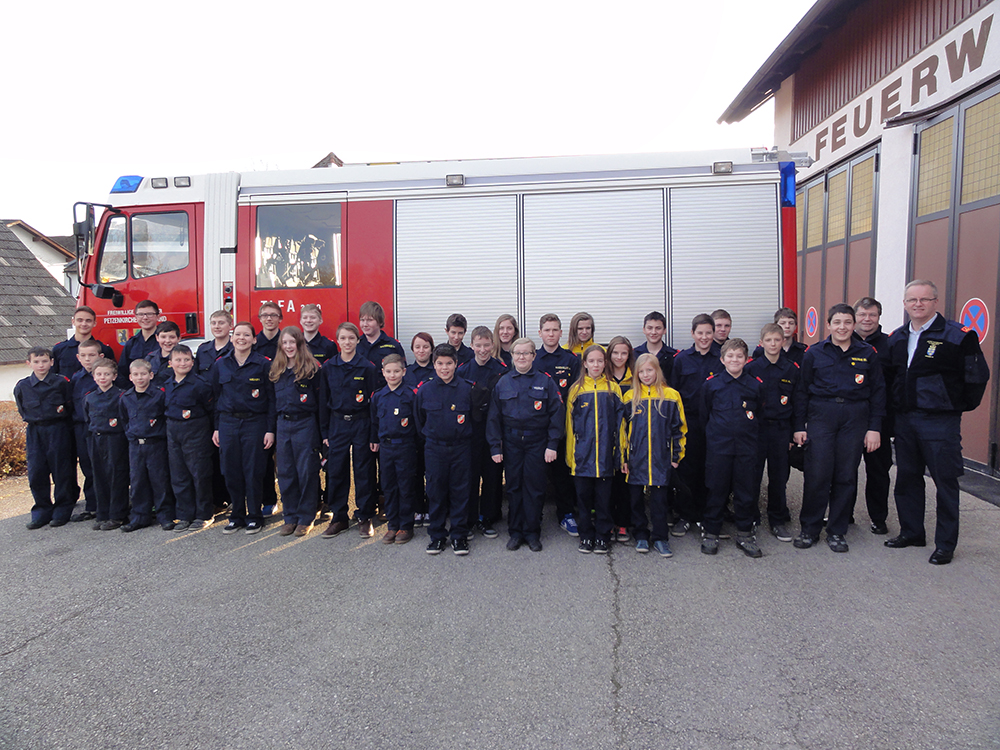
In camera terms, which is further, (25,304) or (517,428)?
(25,304)

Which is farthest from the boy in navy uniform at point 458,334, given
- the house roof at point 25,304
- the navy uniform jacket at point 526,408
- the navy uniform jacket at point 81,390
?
the house roof at point 25,304

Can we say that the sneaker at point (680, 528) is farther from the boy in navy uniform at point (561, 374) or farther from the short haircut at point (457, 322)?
the short haircut at point (457, 322)

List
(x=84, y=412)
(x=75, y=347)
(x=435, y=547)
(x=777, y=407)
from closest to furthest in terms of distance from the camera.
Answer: (x=435, y=547) → (x=777, y=407) → (x=84, y=412) → (x=75, y=347)

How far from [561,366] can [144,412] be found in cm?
371

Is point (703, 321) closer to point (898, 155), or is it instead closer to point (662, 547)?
point (662, 547)

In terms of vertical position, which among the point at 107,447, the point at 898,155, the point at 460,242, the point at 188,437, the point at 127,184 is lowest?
the point at 107,447

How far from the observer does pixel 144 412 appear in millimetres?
5004

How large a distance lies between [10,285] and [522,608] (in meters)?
15.8

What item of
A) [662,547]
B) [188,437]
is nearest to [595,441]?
[662,547]

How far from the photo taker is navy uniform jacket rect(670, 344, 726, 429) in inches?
194

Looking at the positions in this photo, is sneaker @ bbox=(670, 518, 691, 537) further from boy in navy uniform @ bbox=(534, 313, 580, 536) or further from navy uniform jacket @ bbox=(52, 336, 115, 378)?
navy uniform jacket @ bbox=(52, 336, 115, 378)

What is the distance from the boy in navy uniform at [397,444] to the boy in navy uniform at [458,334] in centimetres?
79

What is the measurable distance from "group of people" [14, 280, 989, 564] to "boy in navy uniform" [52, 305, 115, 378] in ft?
0.46

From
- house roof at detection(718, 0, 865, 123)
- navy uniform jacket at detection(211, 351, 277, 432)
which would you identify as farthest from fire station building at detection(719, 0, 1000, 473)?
navy uniform jacket at detection(211, 351, 277, 432)
